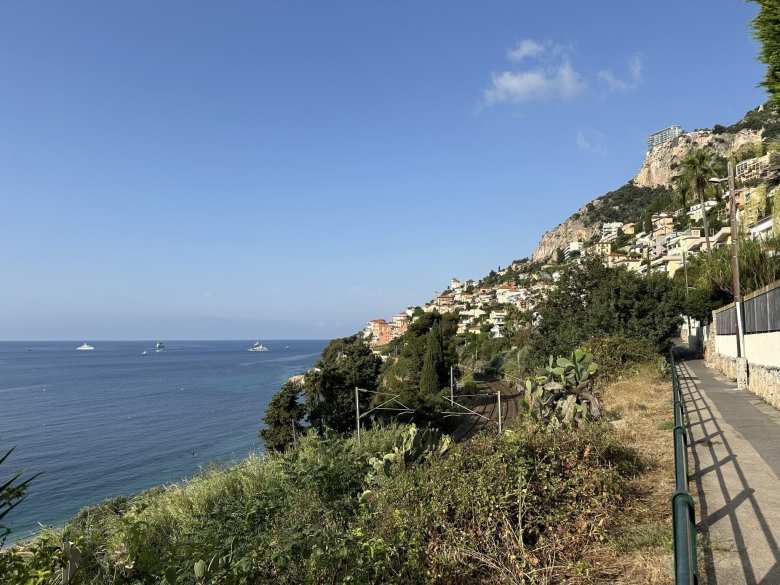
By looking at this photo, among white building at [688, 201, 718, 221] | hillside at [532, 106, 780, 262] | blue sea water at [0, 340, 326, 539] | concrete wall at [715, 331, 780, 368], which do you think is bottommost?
blue sea water at [0, 340, 326, 539]

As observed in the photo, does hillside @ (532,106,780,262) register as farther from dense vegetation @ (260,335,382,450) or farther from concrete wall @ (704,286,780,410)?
concrete wall @ (704,286,780,410)

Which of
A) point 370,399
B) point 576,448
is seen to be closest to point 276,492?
point 576,448

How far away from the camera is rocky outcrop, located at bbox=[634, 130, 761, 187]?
13562 cm

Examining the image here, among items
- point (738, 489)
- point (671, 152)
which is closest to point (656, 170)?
point (671, 152)

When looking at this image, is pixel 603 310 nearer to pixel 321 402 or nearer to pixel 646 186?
pixel 321 402

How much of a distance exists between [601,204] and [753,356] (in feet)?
579

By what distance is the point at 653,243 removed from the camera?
94062 millimetres

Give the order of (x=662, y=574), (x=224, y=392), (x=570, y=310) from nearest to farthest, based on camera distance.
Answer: (x=662, y=574)
(x=570, y=310)
(x=224, y=392)

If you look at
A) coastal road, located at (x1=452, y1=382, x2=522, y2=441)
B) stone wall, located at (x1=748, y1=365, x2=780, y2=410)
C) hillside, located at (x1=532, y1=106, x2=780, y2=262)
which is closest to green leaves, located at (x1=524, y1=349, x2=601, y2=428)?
stone wall, located at (x1=748, y1=365, x2=780, y2=410)

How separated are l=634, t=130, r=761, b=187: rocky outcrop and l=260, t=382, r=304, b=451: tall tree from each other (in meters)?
140

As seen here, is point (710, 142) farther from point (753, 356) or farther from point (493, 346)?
point (753, 356)

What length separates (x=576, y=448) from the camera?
19.5 ft

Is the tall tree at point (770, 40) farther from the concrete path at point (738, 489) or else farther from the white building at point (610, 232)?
the white building at point (610, 232)

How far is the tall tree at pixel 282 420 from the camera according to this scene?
88.6 feet
